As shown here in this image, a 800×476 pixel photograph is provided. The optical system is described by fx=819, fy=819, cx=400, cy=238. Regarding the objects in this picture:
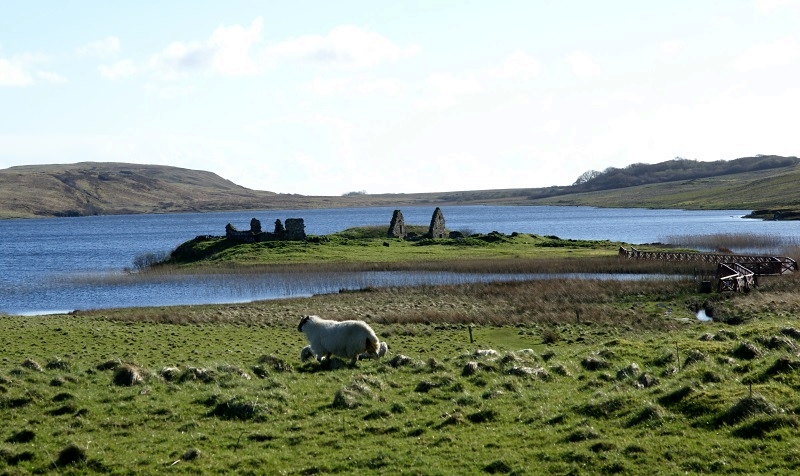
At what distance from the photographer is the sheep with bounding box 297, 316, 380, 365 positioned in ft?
78.5

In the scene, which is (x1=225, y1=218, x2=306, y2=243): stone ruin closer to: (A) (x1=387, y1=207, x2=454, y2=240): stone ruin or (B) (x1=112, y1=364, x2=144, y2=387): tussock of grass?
(A) (x1=387, y1=207, x2=454, y2=240): stone ruin

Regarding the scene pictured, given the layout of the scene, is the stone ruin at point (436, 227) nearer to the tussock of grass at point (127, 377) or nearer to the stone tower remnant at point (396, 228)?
the stone tower remnant at point (396, 228)

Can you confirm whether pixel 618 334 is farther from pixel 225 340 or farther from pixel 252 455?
pixel 252 455

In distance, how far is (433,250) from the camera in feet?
298

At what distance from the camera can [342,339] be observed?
24.0 metres

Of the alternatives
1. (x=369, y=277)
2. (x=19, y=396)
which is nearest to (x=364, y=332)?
(x=19, y=396)

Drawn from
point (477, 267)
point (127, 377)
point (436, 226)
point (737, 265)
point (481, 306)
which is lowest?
point (477, 267)

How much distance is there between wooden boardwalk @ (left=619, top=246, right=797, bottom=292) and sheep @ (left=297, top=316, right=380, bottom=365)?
33.1 meters

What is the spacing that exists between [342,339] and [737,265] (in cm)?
4246

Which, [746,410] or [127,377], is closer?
[746,410]

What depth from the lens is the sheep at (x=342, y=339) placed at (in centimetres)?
2394

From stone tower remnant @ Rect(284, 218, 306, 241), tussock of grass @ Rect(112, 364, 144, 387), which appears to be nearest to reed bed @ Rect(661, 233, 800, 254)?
stone tower remnant @ Rect(284, 218, 306, 241)

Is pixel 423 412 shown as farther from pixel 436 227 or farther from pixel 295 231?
pixel 436 227

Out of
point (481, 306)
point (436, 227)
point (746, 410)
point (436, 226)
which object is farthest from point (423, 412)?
point (436, 227)
